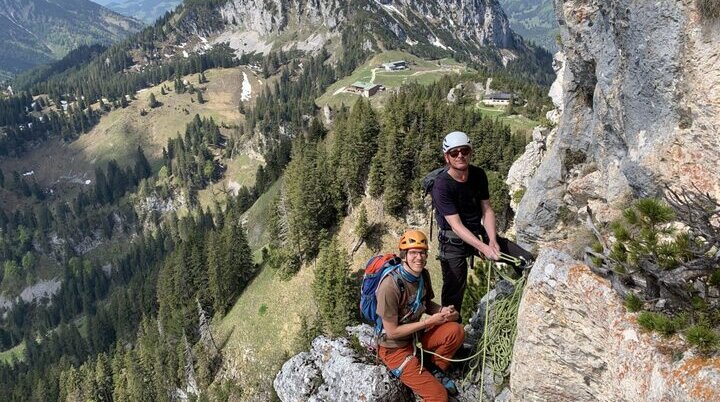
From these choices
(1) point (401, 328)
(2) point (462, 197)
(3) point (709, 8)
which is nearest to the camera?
(3) point (709, 8)

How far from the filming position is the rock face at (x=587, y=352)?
23.9 feet

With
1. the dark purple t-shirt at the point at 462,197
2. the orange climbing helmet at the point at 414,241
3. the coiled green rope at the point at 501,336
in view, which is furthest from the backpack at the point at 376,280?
the coiled green rope at the point at 501,336

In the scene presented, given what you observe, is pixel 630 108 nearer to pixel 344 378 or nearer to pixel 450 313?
pixel 450 313

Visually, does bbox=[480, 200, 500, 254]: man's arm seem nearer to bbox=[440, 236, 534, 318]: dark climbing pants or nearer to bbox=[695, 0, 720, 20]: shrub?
bbox=[440, 236, 534, 318]: dark climbing pants

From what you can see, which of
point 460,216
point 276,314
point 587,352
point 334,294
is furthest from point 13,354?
point 587,352

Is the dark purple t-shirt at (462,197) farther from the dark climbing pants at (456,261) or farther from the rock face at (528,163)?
the rock face at (528,163)

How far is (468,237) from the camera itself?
1145cm

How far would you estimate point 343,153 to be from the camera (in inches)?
2928

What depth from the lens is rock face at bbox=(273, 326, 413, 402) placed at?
12.6 metres

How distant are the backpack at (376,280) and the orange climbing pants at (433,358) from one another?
0.83 meters

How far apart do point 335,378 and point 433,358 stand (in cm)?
324

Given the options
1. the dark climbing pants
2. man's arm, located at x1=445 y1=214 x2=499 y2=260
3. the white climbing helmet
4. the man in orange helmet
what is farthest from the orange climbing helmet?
the white climbing helmet

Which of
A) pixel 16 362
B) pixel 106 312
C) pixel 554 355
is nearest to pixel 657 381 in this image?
pixel 554 355

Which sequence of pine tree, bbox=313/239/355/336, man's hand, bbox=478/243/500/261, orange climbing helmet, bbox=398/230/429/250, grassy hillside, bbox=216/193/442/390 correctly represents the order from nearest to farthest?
orange climbing helmet, bbox=398/230/429/250
man's hand, bbox=478/243/500/261
pine tree, bbox=313/239/355/336
grassy hillside, bbox=216/193/442/390
